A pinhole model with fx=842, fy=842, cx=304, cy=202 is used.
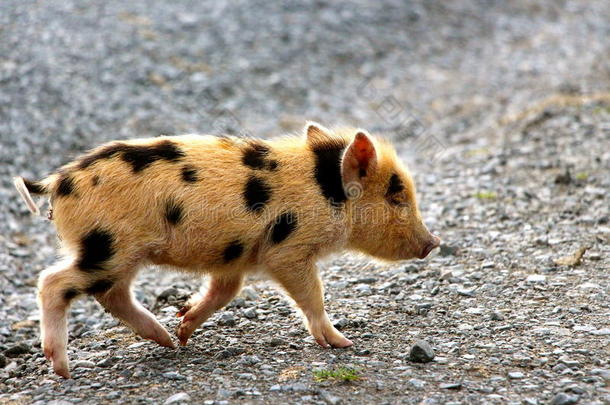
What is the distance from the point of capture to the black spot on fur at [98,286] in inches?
257

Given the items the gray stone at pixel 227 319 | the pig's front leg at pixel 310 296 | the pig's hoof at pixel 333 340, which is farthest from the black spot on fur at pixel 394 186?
the gray stone at pixel 227 319

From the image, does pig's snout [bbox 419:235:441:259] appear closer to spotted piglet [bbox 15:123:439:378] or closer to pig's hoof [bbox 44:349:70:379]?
spotted piglet [bbox 15:123:439:378]

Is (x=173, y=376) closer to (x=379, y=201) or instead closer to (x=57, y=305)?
(x=57, y=305)

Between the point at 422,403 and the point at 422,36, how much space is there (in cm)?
1715

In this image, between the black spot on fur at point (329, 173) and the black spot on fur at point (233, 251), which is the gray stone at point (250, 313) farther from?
the black spot on fur at point (329, 173)

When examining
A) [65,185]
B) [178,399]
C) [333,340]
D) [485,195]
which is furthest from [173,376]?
[485,195]

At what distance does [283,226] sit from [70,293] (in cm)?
175

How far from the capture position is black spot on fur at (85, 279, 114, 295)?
652 cm

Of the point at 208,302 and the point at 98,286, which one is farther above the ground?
the point at 98,286

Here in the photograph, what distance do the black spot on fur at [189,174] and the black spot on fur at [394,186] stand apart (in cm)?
179

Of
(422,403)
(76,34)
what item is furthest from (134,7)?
(422,403)

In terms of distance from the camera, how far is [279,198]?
690 cm

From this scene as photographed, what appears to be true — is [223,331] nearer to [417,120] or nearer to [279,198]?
[279,198]

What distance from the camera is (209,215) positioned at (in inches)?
263
